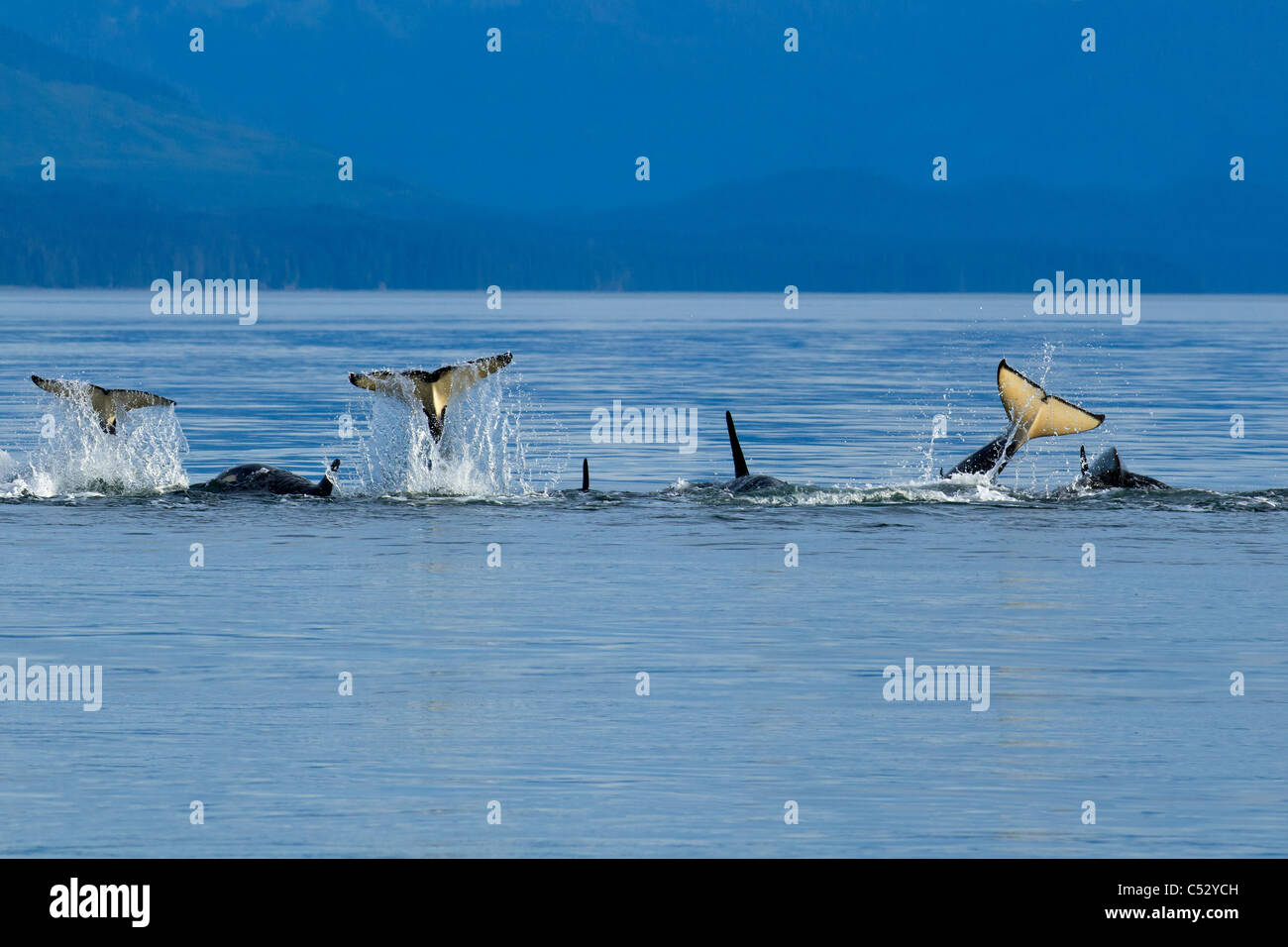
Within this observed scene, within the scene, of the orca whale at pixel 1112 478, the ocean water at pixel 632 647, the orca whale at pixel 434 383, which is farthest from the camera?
the orca whale at pixel 1112 478

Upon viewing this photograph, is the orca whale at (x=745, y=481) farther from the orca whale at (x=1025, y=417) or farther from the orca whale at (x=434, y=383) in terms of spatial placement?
the orca whale at (x=434, y=383)

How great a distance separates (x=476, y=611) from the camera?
2453cm

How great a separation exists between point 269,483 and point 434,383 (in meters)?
3.23

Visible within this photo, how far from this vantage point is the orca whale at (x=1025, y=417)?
35.8 metres

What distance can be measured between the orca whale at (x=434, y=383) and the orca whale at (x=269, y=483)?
164 centimetres

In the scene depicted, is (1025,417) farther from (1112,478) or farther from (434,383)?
(434,383)

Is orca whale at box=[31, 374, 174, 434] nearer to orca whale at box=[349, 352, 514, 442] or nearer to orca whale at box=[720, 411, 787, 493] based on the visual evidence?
orca whale at box=[349, 352, 514, 442]

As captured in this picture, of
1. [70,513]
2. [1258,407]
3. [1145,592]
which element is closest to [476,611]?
[1145,592]

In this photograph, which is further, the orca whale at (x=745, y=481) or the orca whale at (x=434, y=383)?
the orca whale at (x=745, y=481)

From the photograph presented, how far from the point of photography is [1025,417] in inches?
1441

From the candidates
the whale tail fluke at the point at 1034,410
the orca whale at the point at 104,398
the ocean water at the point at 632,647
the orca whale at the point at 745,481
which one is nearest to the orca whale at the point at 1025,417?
the whale tail fluke at the point at 1034,410

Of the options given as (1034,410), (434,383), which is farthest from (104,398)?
(1034,410)
